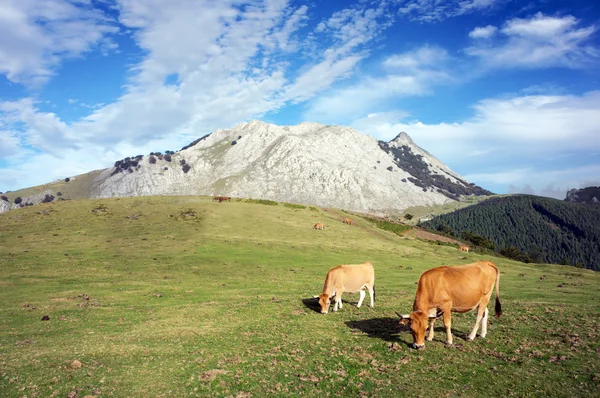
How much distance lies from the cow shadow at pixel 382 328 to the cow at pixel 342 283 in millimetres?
2567

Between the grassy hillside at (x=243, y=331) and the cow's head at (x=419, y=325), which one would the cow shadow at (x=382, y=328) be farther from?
the cow's head at (x=419, y=325)

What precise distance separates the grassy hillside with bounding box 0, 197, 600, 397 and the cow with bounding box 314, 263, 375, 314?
3.04ft

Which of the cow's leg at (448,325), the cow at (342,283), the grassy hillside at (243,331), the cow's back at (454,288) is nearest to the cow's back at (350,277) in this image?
the cow at (342,283)

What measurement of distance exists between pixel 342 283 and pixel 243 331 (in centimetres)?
703

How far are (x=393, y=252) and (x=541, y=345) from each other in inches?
1563

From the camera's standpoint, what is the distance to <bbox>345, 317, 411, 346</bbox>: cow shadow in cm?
1534

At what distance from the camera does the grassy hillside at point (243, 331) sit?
36.8 ft

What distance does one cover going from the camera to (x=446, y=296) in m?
13.9

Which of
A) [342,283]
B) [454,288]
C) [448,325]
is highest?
[454,288]

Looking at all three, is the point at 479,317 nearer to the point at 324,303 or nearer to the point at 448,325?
the point at 448,325

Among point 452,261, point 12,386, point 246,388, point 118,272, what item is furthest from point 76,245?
point 452,261

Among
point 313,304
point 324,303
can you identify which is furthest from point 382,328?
point 313,304

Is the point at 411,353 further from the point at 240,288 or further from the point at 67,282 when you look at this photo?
the point at 67,282

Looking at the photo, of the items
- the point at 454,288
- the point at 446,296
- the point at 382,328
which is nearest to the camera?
the point at 446,296
